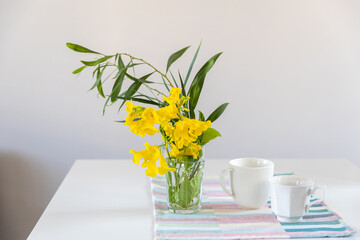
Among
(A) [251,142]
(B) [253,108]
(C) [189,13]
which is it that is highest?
(C) [189,13]

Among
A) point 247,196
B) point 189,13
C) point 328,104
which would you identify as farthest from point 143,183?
point 328,104

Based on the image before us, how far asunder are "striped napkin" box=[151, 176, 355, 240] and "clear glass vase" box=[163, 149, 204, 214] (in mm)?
23

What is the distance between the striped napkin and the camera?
1.20 metres

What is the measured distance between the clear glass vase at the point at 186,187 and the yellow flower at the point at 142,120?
0.52 ft

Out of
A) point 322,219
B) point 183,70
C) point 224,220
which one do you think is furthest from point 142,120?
point 183,70

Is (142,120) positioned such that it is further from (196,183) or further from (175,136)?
(196,183)

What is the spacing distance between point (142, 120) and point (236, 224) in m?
0.32

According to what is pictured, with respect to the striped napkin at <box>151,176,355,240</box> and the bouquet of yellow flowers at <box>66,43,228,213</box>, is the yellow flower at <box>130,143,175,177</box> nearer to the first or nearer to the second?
the bouquet of yellow flowers at <box>66,43,228,213</box>

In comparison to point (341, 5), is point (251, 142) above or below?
below

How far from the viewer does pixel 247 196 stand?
137 cm

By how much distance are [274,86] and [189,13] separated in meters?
0.63

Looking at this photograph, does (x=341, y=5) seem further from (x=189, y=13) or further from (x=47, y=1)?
Result: (x=47, y=1)

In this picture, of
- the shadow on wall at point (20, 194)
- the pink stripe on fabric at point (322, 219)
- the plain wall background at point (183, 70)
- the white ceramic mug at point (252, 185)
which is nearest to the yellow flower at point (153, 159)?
the white ceramic mug at point (252, 185)

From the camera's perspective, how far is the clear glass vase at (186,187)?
1.35 meters
